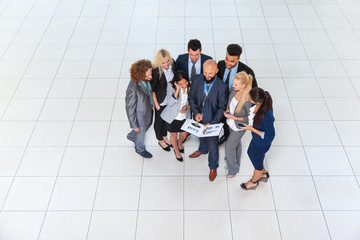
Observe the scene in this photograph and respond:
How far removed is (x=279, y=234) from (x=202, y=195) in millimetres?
947

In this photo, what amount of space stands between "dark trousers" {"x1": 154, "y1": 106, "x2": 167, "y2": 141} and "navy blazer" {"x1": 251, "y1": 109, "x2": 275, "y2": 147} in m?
1.21

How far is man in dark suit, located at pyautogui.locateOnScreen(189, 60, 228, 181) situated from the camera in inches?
125

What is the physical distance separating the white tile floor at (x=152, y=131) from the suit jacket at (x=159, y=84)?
2.94 ft

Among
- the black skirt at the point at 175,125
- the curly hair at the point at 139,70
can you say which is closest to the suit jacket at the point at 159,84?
the curly hair at the point at 139,70

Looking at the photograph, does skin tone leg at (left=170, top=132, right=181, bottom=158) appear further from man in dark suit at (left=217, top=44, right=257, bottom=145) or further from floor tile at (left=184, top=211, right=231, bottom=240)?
floor tile at (left=184, top=211, right=231, bottom=240)

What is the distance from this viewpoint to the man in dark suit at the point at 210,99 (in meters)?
3.18

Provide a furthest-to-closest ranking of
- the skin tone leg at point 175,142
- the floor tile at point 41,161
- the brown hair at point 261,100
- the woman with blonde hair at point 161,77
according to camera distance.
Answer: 1. the floor tile at point 41,161
2. the skin tone leg at point 175,142
3. the woman with blonde hair at point 161,77
4. the brown hair at point 261,100

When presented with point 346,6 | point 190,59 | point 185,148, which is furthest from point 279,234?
point 346,6

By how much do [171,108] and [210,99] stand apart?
50 centimetres

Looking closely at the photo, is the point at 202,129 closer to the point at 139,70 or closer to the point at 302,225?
the point at 139,70

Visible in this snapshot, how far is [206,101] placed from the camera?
3328 mm

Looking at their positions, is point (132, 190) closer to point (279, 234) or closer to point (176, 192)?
point (176, 192)

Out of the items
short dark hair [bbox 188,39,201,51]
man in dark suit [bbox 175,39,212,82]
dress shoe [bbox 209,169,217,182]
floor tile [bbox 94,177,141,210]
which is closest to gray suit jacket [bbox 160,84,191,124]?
man in dark suit [bbox 175,39,212,82]

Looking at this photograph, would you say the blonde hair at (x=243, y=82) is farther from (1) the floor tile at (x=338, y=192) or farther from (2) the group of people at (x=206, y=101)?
(1) the floor tile at (x=338, y=192)
